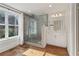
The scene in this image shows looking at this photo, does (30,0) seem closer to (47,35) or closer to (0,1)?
(0,1)

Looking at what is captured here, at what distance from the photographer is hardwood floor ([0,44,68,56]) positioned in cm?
138

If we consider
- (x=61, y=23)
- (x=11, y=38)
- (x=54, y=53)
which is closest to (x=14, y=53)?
(x=11, y=38)

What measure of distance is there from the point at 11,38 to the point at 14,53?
1.02 feet

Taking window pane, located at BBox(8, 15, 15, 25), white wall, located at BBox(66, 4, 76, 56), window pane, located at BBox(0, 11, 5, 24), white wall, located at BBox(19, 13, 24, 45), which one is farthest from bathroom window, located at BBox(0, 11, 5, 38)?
white wall, located at BBox(66, 4, 76, 56)

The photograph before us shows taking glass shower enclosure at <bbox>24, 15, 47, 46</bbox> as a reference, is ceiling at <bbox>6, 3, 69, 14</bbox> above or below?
above

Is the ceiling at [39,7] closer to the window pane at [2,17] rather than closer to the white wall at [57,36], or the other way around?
the white wall at [57,36]

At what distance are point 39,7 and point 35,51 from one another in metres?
0.72

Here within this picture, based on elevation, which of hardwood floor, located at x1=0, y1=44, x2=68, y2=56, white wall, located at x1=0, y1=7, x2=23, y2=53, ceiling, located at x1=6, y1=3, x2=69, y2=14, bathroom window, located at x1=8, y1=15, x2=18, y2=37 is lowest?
hardwood floor, located at x1=0, y1=44, x2=68, y2=56

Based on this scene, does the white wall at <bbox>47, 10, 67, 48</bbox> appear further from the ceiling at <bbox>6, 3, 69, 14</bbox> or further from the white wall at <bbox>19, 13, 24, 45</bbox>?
the white wall at <bbox>19, 13, 24, 45</bbox>

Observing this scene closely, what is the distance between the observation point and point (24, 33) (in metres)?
1.56

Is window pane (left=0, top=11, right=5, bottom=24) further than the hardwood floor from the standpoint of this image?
Yes

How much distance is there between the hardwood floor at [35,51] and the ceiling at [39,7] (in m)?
0.60

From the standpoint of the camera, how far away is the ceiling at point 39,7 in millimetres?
1330

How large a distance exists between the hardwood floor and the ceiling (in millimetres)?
603
